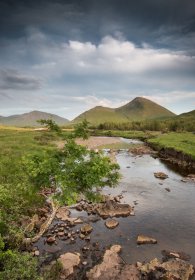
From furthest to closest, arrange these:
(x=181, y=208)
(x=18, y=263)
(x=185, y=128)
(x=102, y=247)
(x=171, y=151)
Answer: (x=185, y=128)
(x=171, y=151)
(x=181, y=208)
(x=102, y=247)
(x=18, y=263)

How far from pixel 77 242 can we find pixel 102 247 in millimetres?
2135

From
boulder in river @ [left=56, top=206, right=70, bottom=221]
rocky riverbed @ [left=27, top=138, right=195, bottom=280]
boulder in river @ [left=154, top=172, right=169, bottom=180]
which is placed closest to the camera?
rocky riverbed @ [left=27, top=138, right=195, bottom=280]

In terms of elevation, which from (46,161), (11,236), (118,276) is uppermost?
(46,161)

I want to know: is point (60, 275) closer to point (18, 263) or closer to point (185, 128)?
point (18, 263)

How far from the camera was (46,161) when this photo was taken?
1653cm

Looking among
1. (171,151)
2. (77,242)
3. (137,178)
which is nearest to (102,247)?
(77,242)

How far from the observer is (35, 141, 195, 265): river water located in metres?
21.0

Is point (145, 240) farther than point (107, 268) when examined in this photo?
Yes

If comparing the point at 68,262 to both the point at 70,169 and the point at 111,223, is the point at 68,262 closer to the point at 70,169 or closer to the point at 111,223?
the point at 70,169

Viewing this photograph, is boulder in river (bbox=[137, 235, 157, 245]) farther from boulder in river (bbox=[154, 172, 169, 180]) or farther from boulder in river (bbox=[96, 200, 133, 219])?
boulder in river (bbox=[154, 172, 169, 180])

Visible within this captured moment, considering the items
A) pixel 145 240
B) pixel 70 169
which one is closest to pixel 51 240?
pixel 145 240

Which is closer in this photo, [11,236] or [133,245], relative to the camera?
[11,236]

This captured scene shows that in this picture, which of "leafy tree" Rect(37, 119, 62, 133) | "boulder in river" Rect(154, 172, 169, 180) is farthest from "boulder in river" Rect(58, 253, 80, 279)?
"boulder in river" Rect(154, 172, 169, 180)

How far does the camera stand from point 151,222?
85.5 feet
